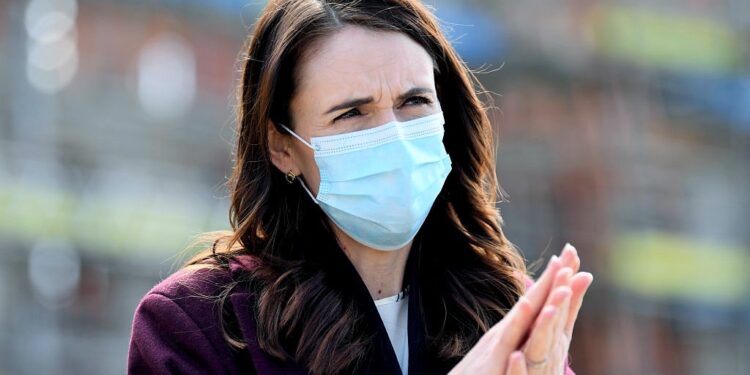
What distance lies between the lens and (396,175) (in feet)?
11.5

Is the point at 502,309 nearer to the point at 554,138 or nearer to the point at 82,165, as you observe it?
the point at 82,165

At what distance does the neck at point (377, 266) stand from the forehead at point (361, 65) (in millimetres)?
411

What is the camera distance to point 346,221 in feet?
11.6

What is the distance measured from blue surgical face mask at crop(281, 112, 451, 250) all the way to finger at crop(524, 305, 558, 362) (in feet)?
2.36

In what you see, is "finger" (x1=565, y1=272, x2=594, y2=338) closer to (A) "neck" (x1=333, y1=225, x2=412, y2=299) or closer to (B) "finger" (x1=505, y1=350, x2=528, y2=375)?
(B) "finger" (x1=505, y1=350, x2=528, y2=375)

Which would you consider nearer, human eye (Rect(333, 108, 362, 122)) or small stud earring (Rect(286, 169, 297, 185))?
human eye (Rect(333, 108, 362, 122))

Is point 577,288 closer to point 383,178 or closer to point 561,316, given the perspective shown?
point 561,316

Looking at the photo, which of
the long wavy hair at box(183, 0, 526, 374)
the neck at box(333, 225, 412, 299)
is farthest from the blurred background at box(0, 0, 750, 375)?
the neck at box(333, 225, 412, 299)

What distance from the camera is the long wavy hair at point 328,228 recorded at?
131 inches

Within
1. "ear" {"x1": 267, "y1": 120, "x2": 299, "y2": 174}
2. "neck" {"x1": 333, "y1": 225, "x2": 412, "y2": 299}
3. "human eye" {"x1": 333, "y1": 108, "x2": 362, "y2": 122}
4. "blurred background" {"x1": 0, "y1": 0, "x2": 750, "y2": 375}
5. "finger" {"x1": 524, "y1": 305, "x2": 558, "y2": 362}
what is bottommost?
"blurred background" {"x1": 0, "y1": 0, "x2": 750, "y2": 375}

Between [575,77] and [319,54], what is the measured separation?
52.2 feet

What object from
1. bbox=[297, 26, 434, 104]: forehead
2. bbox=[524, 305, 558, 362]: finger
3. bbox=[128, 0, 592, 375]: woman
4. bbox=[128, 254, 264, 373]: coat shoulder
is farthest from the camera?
bbox=[297, 26, 434, 104]: forehead

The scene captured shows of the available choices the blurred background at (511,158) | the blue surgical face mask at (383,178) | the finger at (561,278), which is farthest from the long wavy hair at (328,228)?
the blurred background at (511,158)

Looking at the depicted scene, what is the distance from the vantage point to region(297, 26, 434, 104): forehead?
133 inches
